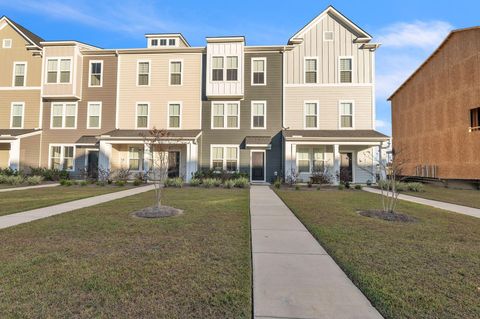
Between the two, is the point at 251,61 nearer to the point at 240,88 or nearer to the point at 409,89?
the point at 240,88

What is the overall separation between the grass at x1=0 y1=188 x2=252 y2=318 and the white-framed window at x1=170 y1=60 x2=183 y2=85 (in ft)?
47.3

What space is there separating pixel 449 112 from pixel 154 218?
20438mm

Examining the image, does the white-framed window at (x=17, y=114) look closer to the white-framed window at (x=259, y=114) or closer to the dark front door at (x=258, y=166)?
the white-framed window at (x=259, y=114)

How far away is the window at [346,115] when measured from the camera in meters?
17.8

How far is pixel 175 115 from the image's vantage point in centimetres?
1855

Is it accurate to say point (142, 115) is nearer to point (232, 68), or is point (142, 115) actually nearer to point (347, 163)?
point (232, 68)

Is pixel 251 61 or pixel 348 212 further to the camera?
pixel 251 61

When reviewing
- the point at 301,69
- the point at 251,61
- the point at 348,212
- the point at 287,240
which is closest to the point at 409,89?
the point at 301,69

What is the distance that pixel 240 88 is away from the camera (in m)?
17.5

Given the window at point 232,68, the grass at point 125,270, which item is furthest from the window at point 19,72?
the grass at point 125,270

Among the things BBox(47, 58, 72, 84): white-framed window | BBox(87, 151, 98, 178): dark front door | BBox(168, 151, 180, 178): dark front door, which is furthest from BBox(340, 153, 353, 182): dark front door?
BBox(47, 58, 72, 84): white-framed window

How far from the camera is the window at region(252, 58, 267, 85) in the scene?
1822 centimetres

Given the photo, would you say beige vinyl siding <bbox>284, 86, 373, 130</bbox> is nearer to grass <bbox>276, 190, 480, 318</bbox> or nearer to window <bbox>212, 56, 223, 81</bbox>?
window <bbox>212, 56, 223, 81</bbox>

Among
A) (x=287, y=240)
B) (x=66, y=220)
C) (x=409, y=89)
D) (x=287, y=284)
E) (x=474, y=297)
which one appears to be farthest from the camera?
(x=409, y=89)
